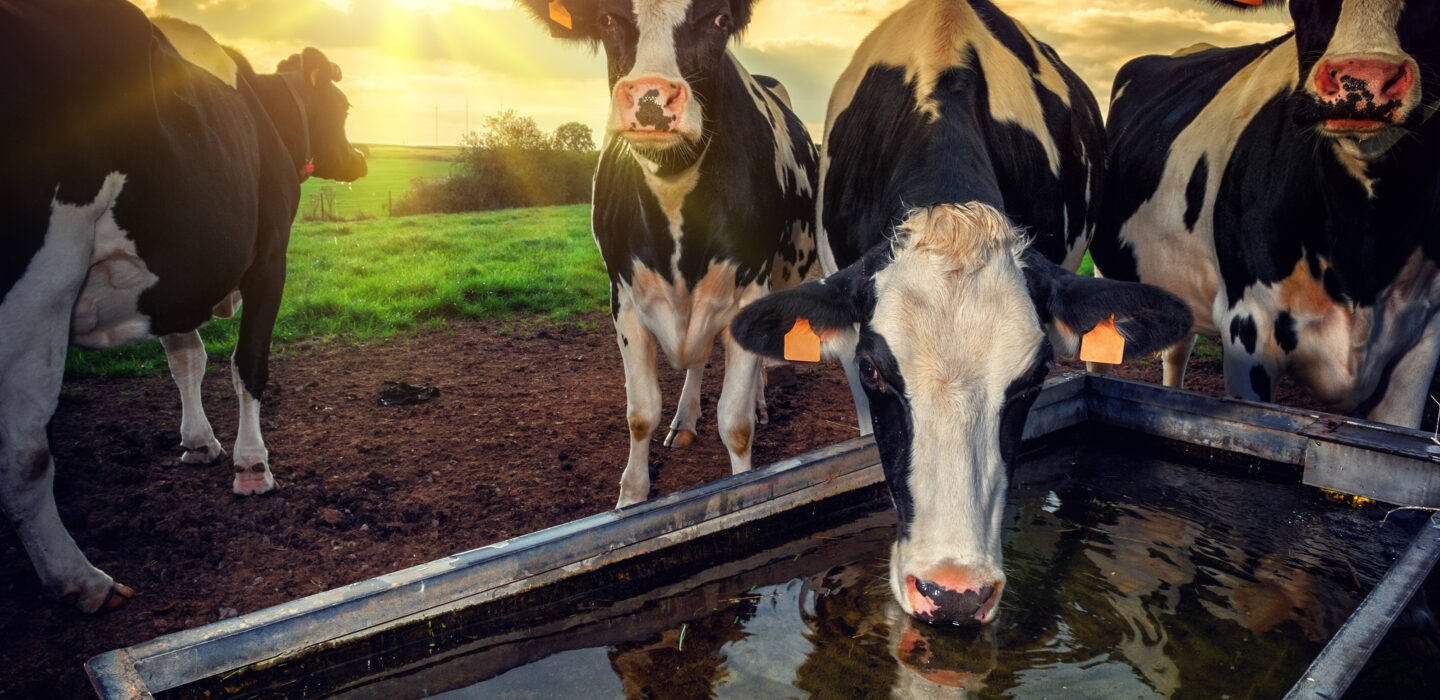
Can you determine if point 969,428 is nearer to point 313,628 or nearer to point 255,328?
point 313,628

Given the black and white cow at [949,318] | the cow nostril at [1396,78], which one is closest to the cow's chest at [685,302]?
the black and white cow at [949,318]

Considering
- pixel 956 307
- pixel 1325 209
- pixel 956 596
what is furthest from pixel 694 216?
pixel 1325 209

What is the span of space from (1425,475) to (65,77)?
17.0 ft

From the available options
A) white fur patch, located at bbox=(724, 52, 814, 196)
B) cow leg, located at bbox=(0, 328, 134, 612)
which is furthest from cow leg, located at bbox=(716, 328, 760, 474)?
cow leg, located at bbox=(0, 328, 134, 612)

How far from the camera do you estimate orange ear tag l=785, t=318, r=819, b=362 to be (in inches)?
111

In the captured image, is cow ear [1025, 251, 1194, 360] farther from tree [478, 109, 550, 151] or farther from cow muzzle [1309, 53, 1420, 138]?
tree [478, 109, 550, 151]

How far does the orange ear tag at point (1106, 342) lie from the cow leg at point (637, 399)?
2.26 m

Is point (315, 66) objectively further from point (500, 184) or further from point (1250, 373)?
point (500, 184)

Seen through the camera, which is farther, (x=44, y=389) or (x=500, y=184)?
(x=500, y=184)

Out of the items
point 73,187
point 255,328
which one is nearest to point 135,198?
point 73,187

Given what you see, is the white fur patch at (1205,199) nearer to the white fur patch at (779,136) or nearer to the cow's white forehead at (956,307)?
the white fur patch at (779,136)

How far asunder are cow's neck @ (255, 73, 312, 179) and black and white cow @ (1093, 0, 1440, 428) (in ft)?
17.1

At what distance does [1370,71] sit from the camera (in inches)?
120

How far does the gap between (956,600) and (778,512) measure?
113cm
